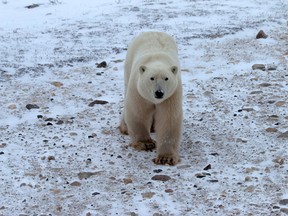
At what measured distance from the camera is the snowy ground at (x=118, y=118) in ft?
16.1

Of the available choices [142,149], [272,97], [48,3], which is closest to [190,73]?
[272,97]

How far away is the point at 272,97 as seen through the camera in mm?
7340

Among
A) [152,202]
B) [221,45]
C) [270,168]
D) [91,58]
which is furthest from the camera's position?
[221,45]

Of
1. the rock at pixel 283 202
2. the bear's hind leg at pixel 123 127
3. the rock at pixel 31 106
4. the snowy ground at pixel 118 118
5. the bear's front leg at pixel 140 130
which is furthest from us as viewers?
the rock at pixel 31 106

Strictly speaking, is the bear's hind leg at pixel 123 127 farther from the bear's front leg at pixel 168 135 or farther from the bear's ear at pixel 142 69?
the bear's ear at pixel 142 69

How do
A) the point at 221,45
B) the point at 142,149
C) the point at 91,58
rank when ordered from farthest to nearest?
the point at 221,45 → the point at 91,58 → the point at 142,149

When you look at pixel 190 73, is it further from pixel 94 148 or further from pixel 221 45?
pixel 94 148

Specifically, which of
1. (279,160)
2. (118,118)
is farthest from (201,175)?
(118,118)

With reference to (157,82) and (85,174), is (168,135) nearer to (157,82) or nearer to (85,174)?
(157,82)

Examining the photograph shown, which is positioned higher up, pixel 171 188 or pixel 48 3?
pixel 48 3

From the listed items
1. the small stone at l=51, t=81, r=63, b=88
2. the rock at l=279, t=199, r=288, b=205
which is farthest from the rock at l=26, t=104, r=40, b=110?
the rock at l=279, t=199, r=288, b=205

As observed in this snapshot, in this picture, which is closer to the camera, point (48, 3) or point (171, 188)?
point (171, 188)

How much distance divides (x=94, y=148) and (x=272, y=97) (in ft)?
8.85

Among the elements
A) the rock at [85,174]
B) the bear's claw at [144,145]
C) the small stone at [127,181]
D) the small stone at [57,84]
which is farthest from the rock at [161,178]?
the small stone at [57,84]
